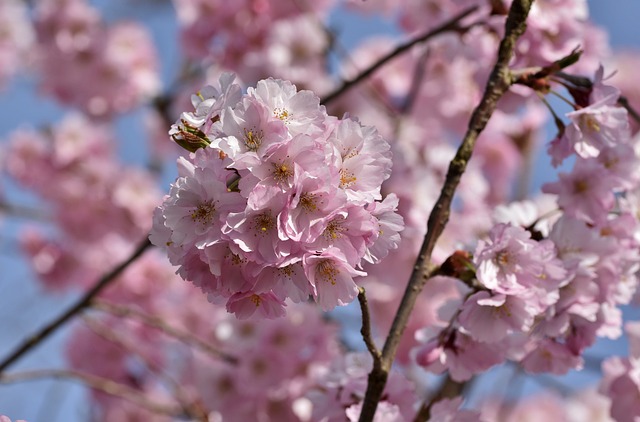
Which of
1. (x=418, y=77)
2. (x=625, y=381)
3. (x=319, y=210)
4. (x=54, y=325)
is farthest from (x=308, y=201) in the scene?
(x=418, y=77)

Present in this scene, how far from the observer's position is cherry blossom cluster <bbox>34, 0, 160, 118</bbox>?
4160mm

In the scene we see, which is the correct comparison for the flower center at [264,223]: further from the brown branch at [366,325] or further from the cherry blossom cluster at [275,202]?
the brown branch at [366,325]

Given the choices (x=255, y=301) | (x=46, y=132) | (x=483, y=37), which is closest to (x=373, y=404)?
(x=255, y=301)

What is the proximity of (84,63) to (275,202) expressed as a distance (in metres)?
3.57

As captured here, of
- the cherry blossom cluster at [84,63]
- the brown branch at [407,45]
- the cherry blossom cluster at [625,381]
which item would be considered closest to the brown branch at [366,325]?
the cherry blossom cluster at [625,381]

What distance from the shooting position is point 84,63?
4219 millimetres

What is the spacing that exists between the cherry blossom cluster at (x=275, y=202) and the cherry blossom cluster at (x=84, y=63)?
10.5ft

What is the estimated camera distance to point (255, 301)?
1064 millimetres

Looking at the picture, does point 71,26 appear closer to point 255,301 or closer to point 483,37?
point 483,37

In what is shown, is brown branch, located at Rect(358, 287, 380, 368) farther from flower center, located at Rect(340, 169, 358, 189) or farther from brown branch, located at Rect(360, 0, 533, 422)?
flower center, located at Rect(340, 169, 358, 189)

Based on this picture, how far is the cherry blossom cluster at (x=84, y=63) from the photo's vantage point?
13.6 feet

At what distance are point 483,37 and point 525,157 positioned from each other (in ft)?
5.79

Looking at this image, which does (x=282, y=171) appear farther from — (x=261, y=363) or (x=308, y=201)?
(x=261, y=363)

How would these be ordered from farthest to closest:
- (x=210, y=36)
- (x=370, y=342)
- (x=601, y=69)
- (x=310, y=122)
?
(x=210, y=36) < (x=601, y=69) < (x=370, y=342) < (x=310, y=122)
